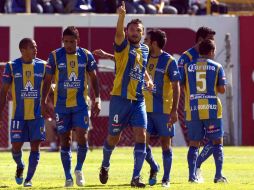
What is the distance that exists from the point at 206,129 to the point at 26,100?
2.83 meters

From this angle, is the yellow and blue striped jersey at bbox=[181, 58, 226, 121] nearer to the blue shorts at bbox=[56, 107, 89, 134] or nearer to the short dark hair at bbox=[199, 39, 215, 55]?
the short dark hair at bbox=[199, 39, 215, 55]

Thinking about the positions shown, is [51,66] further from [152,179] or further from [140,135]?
[152,179]

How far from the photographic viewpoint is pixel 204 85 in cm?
1617

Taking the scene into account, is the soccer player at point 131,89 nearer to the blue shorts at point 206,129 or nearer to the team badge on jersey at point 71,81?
the team badge on jersey at point 71,81

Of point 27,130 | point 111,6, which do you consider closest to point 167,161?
point 27,130

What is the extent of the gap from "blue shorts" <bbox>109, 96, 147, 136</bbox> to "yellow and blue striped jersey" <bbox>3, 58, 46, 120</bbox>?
151 centimetres

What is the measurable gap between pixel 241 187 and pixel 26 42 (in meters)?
3.93

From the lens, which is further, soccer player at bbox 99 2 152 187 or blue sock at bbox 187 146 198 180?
blue sock at bbox 187 146 198 180

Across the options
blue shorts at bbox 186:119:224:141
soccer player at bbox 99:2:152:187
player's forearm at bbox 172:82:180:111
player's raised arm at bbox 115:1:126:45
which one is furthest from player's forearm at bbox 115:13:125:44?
blue shorts at bbox 186:119:224:141

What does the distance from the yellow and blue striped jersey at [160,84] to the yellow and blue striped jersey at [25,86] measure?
167cm

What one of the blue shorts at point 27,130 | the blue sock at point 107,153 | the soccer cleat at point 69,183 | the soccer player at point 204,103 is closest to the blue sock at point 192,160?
the soccer player at point 204,103

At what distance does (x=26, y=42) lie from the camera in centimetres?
1580

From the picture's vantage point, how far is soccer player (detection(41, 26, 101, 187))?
50.9ft

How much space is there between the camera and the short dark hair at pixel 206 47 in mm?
16016
